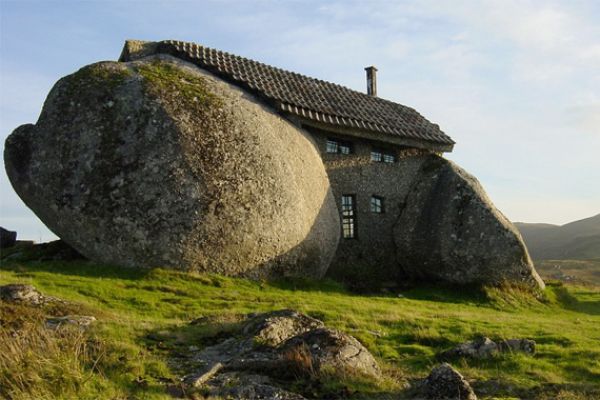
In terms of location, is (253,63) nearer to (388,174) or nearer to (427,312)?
(388,174)

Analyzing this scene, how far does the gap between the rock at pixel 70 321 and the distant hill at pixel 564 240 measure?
113m

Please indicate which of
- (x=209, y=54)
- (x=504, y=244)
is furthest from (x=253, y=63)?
(x=504, y=244)

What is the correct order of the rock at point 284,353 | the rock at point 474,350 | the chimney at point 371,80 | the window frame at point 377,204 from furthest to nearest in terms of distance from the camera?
the chimney at point 371,80
the window frame at point 377,204
the rock at point 474,350
the rock at point 284,353

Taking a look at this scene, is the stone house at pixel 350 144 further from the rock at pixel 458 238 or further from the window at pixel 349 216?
the rock at pixel 458 238

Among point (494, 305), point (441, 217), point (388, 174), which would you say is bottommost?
point (494, 305)

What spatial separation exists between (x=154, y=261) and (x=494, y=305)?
42.8 ft

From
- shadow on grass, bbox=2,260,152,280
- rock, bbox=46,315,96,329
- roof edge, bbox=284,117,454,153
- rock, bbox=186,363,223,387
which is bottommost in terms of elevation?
rock, bbox=186,363,223,387

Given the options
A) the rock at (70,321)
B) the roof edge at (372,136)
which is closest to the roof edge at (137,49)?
the roof edge at (372,136)

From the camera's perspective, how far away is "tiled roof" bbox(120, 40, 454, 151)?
25536 mm

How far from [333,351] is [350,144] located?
18.6 metres

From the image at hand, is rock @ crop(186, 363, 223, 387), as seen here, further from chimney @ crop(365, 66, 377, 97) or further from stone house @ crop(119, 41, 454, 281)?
chimney @ crop(365, 66, 377, 97)

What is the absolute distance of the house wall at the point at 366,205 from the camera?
26766 mm

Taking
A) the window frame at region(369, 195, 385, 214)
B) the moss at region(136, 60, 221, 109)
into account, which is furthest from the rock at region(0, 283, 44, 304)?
the window frame at region(369, 195, 385, 214)

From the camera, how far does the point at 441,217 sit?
26344 mm
